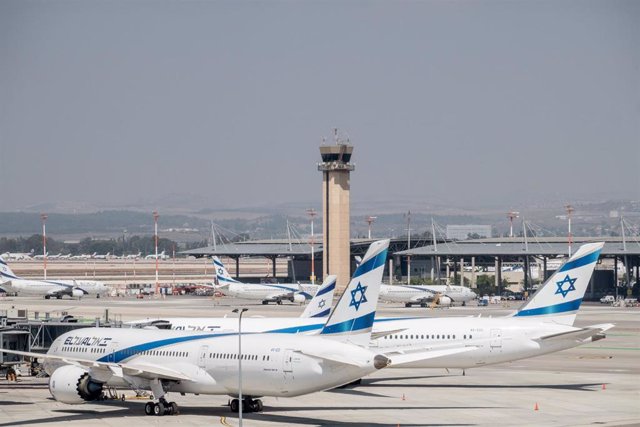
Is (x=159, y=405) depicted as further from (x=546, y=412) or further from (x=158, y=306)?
(x=158, y=306)

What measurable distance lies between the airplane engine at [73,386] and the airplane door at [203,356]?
6.12 meters

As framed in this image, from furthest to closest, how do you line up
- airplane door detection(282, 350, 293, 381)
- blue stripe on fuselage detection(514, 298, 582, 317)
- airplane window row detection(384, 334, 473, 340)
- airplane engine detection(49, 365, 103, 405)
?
airplane window row detection(384, 334, 473, 340), blue stripe on fuselage detection(514, 298, 582, 317), airplane engine detection(49, 365, 103, 405), airplane door detection(282, 350, 293, 381)

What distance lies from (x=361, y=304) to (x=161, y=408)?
11.4m

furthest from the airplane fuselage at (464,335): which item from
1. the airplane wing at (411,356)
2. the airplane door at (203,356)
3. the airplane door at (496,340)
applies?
the airplane door at (203,356)

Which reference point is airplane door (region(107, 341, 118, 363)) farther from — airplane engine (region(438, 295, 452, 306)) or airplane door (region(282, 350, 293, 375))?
airplane engine (region(438, 295, 452, 306))

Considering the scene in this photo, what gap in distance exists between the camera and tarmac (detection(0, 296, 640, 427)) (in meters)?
58.1

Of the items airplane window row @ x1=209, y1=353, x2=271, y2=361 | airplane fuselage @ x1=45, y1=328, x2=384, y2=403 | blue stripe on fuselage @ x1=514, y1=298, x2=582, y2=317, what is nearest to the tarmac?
airplane fuselage @ x1=45, y1=328, x2=384, y2=403

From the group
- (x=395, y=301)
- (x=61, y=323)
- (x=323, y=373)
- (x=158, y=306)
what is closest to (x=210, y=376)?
(x=323, y=373)

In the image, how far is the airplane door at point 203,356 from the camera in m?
59.8

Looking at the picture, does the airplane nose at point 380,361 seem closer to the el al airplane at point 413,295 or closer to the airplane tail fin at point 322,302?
the airplane tail fin at point 322,302

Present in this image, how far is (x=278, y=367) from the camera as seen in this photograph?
2232 inches

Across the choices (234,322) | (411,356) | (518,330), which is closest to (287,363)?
(411,356)

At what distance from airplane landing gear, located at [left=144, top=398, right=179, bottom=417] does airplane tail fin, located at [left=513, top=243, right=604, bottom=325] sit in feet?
83.8

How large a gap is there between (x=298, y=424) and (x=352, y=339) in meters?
4.95
